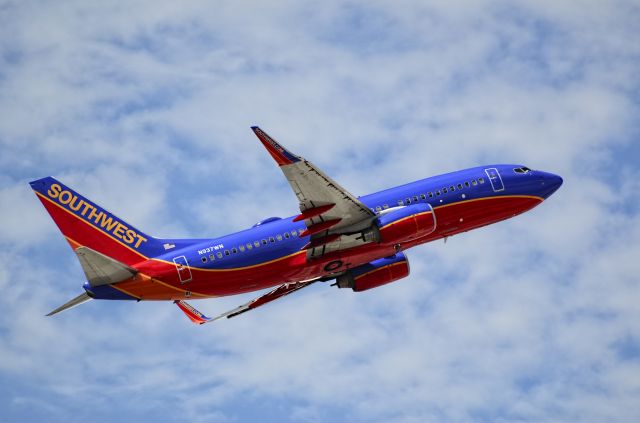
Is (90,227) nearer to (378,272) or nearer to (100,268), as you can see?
(100,268)

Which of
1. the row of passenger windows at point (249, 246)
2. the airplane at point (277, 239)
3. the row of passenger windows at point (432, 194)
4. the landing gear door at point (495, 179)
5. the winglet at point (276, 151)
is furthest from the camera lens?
the landing gear door at point (495, 179)

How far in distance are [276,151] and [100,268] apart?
14.5 metres

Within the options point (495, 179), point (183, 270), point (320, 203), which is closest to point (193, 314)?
point (183, 270)

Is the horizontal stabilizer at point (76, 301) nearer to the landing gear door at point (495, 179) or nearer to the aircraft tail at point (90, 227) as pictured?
the aircraft tail at point (90, 227)

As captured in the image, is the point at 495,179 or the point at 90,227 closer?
the point at 90,227

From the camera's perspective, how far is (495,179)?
84.4 metres

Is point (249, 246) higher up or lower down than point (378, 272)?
higher up

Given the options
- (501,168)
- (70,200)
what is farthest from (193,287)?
(501,168)

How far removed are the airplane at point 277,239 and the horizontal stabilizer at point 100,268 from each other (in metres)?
0.06

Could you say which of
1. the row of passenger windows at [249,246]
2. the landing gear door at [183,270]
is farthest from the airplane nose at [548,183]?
the landing gear door at [183,270]

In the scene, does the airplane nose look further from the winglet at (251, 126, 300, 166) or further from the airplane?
the winglet at (251, 126, 300, 166)

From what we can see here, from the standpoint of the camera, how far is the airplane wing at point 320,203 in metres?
72.2

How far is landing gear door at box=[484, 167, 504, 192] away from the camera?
276 ft

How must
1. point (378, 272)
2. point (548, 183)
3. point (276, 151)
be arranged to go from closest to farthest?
point (276, 151) → point (378, 272) → point (548, 183)
